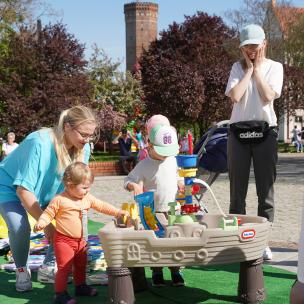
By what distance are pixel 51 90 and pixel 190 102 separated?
301 inches

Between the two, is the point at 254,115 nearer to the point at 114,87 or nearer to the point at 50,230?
the point at 50,230

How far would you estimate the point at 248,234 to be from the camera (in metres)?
3.59

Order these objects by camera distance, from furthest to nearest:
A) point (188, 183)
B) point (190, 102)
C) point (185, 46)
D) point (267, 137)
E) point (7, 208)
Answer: point (185, 46) < point (190, 102) < point (267, 137) < point (7, 208) < point (188, 183)

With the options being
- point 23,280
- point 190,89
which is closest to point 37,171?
point 23,280

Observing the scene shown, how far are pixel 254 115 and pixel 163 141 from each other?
0.96 meters

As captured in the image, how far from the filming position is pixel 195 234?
3598mm

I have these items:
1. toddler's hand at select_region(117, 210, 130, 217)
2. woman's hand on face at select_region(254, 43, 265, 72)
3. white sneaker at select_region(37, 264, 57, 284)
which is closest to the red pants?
toddler's hand at select_region(117, 210, 130, 217)

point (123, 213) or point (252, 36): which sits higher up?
point (252, 36)

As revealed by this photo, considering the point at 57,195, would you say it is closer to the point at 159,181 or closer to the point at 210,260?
the point at 159,181

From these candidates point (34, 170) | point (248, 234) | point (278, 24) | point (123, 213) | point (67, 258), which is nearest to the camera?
point (248, 234)

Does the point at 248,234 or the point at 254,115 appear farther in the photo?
the point at 254,115

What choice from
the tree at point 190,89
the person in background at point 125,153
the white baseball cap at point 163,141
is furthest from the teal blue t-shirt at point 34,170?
the tree at point 190,89

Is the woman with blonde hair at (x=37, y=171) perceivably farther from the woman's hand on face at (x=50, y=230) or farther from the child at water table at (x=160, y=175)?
the child at water table at (x=160, y=175)

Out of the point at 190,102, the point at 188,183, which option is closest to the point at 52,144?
the point at 188,183
